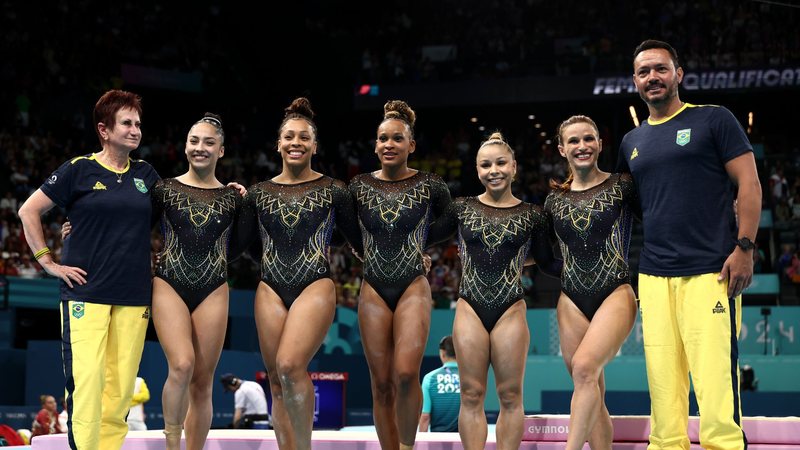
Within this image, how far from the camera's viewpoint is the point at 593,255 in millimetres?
5547

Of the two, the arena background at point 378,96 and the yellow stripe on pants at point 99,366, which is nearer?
the yellow stripe on pants at point 99,366

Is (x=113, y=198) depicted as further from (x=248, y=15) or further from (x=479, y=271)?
(x=248, y=15)

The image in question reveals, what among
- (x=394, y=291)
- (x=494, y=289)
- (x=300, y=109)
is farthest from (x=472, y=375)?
(x=300, y=109)

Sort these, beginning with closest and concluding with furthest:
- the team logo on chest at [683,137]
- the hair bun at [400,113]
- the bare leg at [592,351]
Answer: the team logo on chest at [683,137]
the bare leg at [592,351]
the hair bun at [400,113]

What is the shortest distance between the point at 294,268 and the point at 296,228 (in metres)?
0.24

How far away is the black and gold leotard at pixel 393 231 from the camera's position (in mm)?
5762

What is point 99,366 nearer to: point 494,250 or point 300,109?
point 300,109

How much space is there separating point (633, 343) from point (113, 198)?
11.1 m

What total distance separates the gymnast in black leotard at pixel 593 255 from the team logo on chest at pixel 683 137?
0.56 metres

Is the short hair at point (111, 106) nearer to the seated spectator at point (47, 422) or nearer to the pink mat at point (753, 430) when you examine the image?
the pink mat at point (753, 430)

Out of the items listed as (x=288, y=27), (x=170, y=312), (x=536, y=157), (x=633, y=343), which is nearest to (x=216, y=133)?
(x=170, y=312)

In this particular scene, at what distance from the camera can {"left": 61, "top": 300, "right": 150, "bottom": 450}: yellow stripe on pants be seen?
17.8 feet

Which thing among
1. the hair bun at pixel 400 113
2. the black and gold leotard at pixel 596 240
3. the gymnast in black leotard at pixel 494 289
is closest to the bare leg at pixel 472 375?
the gymnast in black leotard at pixel 494 289

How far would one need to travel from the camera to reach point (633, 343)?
1520 cm
